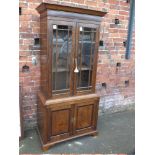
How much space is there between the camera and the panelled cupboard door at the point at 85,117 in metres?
2.22

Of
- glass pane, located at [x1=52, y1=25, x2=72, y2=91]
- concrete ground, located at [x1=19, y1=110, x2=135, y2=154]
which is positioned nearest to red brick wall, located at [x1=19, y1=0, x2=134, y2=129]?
concrete ground, located at [x1=19, y1=110, x2=135, y2=154]

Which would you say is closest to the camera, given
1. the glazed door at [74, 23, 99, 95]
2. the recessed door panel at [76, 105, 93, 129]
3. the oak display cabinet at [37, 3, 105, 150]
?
the oak display cabinet at [37, 3, 105, 150]

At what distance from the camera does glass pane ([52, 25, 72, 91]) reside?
6.27 feet

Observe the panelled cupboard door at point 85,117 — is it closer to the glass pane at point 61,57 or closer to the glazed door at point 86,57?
the glazed door at point 86,57

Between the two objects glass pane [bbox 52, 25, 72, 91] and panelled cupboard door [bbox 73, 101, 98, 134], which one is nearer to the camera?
glass pane [bbox 52, 25, 72, 91]

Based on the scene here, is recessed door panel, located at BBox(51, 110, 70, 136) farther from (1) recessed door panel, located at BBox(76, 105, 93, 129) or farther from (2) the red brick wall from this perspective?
(2) the red brick wall

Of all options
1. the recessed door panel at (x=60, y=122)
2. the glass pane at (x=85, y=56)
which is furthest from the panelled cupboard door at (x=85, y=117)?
the glass pane at (x=85, y=56)

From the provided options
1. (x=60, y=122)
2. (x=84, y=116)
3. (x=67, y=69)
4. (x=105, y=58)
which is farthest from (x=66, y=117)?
(x=105, y=58)

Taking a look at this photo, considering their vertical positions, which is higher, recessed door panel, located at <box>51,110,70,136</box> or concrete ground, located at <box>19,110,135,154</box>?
recessed door panel, located at <box>51,110,70,136</box>
